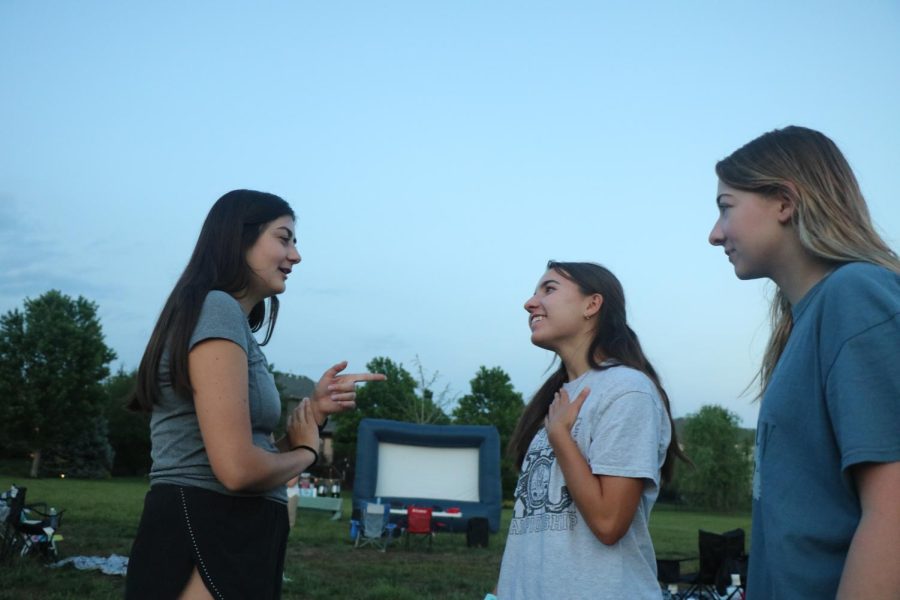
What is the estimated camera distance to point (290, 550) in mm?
13031

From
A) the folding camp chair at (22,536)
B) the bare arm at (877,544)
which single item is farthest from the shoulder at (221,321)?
the folding camp chair at (22,536)

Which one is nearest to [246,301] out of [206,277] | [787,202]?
[206,277]

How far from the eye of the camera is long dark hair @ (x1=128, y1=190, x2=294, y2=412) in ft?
6.51

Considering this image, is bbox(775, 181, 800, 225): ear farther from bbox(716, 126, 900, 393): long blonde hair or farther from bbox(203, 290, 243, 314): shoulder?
bbox(203, 290, 243, 314): shoulder

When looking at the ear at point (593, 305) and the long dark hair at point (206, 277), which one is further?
the ear at point (593, 305)

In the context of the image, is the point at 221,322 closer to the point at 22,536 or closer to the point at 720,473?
the point at 22,536

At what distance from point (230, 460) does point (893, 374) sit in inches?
54.0

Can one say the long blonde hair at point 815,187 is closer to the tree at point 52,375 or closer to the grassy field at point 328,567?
the grassy field at point 328,567

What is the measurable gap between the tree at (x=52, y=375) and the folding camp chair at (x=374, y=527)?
35.6m

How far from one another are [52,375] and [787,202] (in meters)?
49.7

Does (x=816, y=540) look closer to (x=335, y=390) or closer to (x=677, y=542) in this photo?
(x=335, y=390)

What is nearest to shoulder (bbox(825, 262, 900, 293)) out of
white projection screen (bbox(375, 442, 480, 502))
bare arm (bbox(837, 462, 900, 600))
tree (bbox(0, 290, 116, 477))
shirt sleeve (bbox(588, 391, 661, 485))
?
bare arm (bbox(837, 462, 900, 600))

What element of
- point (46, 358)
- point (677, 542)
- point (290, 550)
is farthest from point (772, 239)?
point (46, 358)

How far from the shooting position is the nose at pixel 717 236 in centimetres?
175
